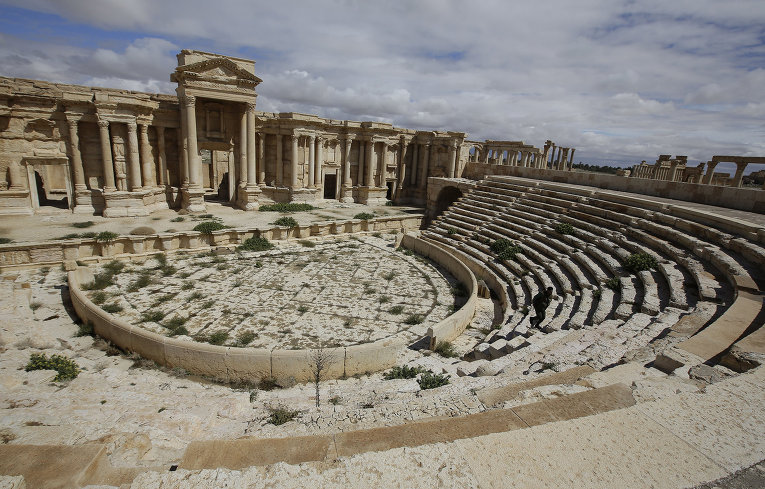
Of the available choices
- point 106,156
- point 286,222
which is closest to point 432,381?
point 286,222

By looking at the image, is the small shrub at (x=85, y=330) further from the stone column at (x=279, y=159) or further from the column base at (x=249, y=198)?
the stone column at (x=279, y=159)

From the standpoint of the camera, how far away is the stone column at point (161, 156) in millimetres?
21641

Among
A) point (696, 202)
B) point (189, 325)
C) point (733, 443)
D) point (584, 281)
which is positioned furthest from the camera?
point (696, 202)

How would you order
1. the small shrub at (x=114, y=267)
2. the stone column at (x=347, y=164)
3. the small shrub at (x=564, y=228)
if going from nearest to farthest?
the small shrub at (x=114, y=267) < the small shrub at (x=564, y=228) < the stone column at (x=347, y=164)

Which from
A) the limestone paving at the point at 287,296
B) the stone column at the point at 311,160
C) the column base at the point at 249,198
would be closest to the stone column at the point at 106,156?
the column base at the point at 249,198

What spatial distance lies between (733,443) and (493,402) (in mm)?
2261

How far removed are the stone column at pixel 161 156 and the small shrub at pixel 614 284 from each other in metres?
22.5

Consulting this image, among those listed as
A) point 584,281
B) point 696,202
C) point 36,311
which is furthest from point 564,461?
point 696,202

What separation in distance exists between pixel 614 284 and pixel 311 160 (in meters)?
20.6

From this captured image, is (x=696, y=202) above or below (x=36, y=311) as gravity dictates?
above

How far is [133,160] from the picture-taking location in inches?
779

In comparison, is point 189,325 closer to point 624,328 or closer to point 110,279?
point 110,279

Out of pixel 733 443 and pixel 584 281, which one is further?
pixel 584 281

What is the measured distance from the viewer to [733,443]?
3658 mm
